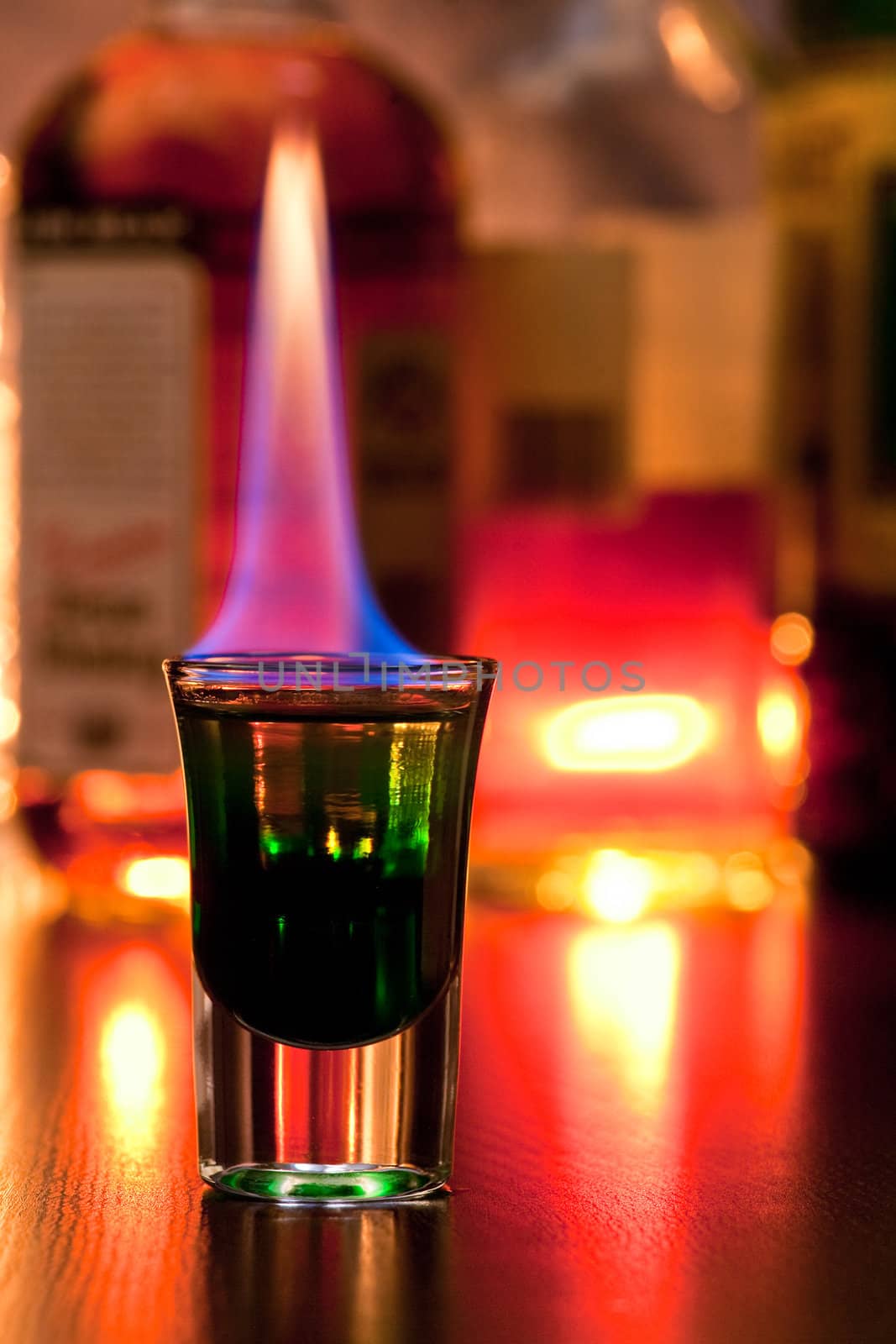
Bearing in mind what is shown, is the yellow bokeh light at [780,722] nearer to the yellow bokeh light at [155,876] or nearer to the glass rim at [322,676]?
the yellow bokeh light at [155,876]

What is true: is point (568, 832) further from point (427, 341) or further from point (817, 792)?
point (427, 341)

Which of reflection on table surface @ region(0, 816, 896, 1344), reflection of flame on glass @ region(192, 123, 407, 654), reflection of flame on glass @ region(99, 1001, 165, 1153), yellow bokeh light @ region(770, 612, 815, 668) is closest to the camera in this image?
reflection on table surface @ region(0, 816, 896, 1344)

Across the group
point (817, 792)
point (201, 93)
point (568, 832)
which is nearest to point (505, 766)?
point (568, 832)

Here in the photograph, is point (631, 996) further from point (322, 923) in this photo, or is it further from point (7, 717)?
point (7, 717)

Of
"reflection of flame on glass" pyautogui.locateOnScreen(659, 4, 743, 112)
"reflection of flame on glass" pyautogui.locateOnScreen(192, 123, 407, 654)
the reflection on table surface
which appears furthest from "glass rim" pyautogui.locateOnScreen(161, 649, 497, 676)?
"reflection of flame on glass" pyautogui.locateOnScreen(659, 4, 743, 112)

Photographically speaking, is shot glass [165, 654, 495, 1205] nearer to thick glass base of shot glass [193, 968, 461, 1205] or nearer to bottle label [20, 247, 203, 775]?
thick glass base of shot glass [193, 968, 461, 1205]

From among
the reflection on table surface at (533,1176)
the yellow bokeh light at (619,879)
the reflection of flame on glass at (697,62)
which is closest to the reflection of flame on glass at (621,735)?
the yellow bokeh light at (619,879)
